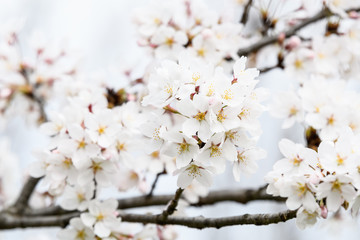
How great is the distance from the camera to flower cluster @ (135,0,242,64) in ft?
8.52

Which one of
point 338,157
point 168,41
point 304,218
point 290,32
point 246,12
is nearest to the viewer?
point 338,157

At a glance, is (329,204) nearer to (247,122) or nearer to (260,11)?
(247,122)

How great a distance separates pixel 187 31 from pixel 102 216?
107 centimetres

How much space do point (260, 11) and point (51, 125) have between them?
1569 mm

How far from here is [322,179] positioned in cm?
161

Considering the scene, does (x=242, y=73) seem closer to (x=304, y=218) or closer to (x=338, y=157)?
(x=338, y=157)

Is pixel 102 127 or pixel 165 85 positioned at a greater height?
pixel 165 85

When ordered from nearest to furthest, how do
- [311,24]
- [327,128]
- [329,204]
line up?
[329,204] < [327,128] < [311,24]

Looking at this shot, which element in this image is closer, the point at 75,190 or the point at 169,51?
the point at 75,190

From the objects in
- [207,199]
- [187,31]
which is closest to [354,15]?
[187,31]

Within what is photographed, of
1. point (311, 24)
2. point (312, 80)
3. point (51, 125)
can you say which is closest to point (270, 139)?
point (311, 24)

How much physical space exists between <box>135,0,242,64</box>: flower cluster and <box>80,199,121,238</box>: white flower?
0.82 meters

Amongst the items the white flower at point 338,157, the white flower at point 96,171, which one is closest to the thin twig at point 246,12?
the white flower at point 96,171

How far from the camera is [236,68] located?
171 centimetres
